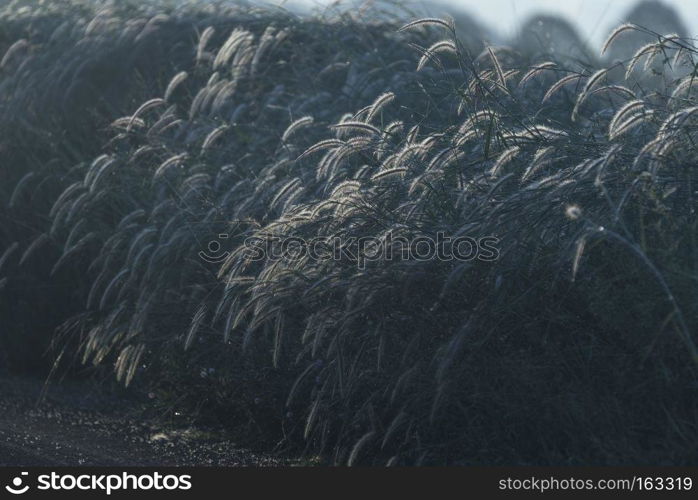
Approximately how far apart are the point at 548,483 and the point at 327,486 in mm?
828

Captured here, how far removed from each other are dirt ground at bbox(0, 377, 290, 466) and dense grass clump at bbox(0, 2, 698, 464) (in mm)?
204

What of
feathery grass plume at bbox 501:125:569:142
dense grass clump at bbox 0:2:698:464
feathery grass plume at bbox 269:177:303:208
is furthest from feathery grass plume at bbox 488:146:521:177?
feathery grass plume at bbox 269:177:303:208

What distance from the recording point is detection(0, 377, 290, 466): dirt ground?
5582mm

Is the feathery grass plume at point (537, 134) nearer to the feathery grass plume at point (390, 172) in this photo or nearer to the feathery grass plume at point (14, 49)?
the feathery grass plume at point (390, 172)

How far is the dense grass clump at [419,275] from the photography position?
4.57m

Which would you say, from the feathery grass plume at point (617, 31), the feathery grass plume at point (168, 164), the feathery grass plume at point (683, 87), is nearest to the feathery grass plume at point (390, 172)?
the feathery grass plume at point (617, 31)

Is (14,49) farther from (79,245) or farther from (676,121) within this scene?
(676,121)

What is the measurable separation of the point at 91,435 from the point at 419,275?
7.12 feet

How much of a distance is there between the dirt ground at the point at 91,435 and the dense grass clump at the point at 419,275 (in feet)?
0.67

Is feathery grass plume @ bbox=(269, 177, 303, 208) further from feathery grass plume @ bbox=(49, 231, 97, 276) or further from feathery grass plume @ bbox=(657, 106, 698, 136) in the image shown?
feathery grass plume @ bbox=(657, 106, 698, 136)

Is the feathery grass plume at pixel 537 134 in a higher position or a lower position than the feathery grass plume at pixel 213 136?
higher

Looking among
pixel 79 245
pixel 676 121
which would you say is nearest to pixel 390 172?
pixel 676 121

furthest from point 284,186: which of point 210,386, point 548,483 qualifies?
point 548,483

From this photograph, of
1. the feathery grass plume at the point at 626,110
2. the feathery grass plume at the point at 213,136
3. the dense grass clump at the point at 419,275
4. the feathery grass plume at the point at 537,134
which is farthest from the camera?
the feathery grass plume at the point at 213,136
